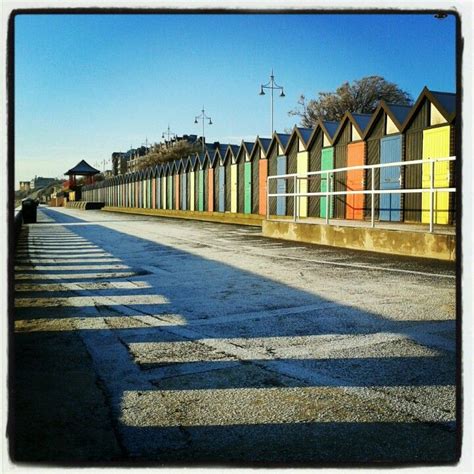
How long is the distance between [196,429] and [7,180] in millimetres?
1485

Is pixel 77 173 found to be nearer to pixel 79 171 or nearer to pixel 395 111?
pixel 79 171

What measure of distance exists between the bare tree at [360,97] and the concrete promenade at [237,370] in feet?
164

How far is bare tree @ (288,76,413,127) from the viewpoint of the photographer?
5325cm

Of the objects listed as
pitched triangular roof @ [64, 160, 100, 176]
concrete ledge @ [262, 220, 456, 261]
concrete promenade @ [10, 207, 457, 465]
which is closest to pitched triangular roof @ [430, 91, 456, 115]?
concrete ledge @ [262, 220, 456, 261]

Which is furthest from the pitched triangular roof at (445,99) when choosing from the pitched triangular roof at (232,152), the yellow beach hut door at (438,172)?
the pitched triangular roof at (232,152)

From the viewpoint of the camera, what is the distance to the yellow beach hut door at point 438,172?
55.2 ft

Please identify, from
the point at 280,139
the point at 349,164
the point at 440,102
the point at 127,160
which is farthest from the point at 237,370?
the point at 127,160

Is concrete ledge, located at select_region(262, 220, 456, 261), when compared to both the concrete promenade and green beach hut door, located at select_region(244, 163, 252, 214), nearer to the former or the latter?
the concrete promenade

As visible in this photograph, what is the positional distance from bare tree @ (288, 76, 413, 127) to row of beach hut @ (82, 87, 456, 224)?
20.9 m

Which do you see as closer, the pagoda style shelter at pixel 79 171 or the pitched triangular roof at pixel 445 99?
the pitched triangular roof at pixel 445 99

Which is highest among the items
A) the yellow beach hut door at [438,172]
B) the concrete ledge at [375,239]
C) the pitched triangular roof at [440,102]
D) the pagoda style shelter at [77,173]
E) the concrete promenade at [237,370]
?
the pagoda style shelter at [77,173]

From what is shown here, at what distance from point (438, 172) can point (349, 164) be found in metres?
6.12

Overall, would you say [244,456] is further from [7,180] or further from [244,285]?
[244,285]

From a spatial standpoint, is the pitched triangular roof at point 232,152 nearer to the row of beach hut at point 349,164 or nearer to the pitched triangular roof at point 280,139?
the row of beach hut at point 349,164
